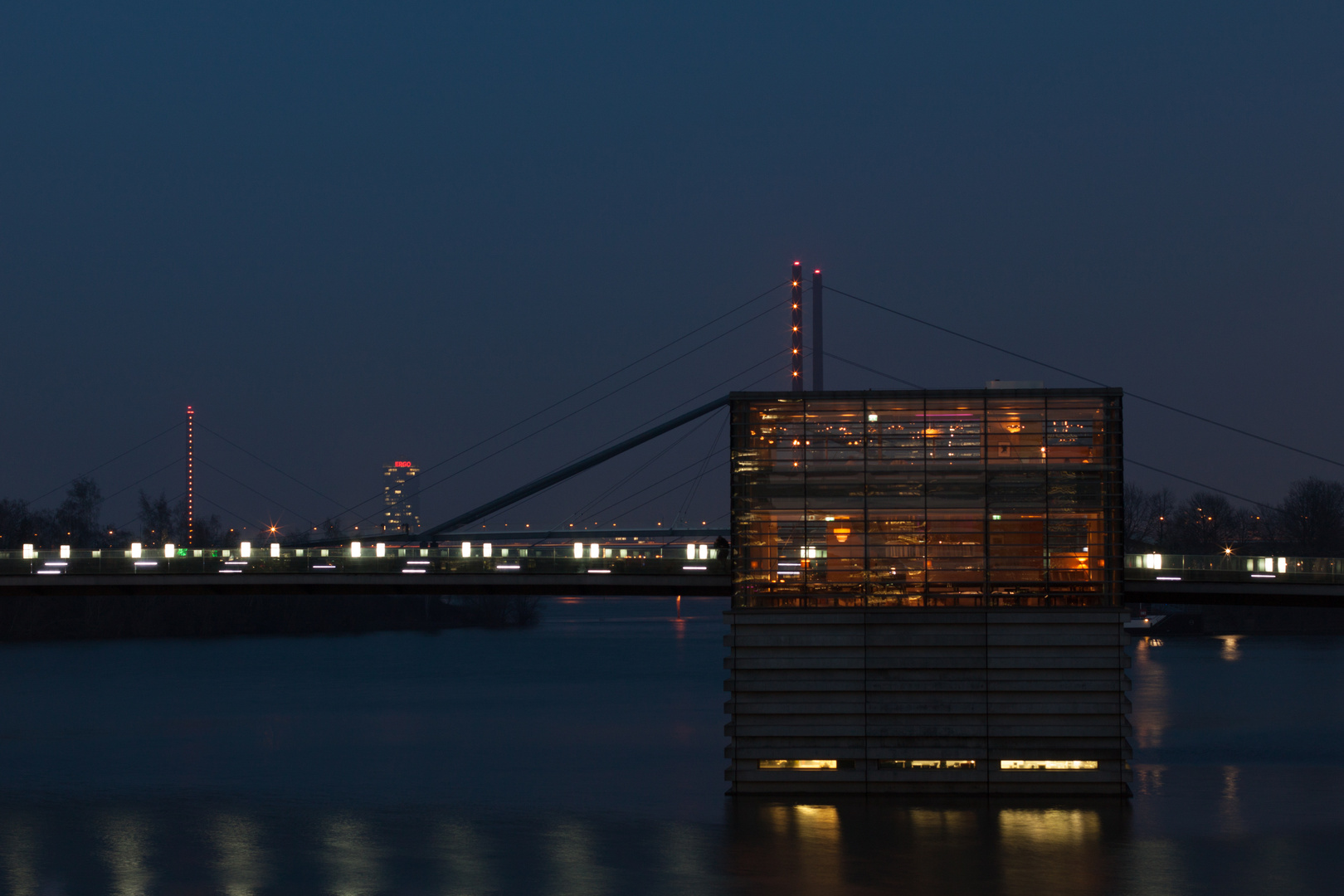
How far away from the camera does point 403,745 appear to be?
5778 cm

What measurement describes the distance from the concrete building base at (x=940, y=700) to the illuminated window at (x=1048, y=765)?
0.07 meters

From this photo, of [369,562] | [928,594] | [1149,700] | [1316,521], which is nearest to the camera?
[928,594]

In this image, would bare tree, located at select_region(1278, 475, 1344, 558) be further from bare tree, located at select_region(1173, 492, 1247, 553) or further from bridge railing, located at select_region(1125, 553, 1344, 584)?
bridge railing, located at select_region(1125, 553, 1344, 584)

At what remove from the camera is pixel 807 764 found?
127 feet

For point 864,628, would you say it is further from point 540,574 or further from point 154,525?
point 154,525

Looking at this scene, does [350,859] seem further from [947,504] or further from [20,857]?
[947,504]

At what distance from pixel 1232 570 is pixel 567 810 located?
963 inches

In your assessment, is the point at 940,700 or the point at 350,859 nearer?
the point at 350,859

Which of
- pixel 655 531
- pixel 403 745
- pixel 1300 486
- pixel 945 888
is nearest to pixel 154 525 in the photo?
pixel 655 531

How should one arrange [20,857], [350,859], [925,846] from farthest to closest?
[20,857] < [350,859] < [925,846]

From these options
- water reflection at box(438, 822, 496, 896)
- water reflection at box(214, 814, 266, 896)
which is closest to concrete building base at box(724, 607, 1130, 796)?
water reflection at box(438, 822, 496, 896)

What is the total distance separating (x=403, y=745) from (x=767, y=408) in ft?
85.1

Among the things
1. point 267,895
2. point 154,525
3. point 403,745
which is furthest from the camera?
point 154,525

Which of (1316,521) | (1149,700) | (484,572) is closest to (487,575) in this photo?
(484,572)
